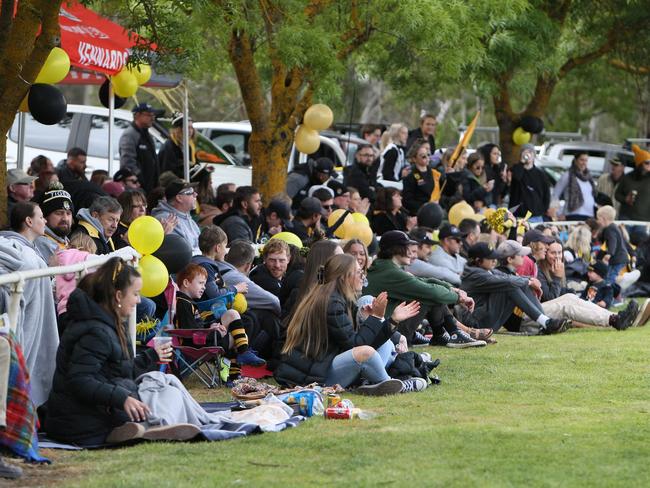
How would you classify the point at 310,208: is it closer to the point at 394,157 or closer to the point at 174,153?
the point at 174,153

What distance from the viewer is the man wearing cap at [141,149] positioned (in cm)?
1781

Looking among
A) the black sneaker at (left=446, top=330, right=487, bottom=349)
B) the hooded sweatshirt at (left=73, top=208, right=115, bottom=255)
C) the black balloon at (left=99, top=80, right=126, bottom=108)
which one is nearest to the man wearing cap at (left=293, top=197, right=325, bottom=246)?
the black sneaker at (left=446, top=330, right=487, bottom=349)

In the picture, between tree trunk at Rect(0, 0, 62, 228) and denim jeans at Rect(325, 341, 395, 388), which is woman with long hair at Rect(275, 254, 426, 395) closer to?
denim jeans at Rect(325, 341, 395, 388)

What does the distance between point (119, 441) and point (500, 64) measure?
14.5 m

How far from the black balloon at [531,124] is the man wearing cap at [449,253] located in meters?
8.23

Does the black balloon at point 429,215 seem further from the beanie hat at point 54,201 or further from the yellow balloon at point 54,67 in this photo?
the beanie hat at point 54,201

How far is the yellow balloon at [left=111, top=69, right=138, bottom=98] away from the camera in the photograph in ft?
55.2

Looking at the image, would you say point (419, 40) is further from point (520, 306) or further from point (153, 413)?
point (153, 413)

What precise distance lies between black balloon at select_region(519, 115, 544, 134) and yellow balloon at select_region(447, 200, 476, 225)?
6003mm

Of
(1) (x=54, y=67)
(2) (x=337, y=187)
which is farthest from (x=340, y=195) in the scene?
(1) (x=54, y=67)

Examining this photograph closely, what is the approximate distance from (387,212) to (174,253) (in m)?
6.56

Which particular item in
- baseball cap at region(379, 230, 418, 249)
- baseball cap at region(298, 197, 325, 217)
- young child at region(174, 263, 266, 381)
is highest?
baseball cap at region(298, 197, 325, 217)

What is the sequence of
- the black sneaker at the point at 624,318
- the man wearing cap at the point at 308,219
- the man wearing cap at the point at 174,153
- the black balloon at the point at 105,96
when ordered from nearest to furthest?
the man wearing cap at the point at 308,219
the black sneaker at the point at 624,318
the man wearing cap at the point at 174,153
the black balloon at the point at 105,96

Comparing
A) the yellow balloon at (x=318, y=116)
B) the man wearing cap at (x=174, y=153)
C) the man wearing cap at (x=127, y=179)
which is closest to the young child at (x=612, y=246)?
the yellow balloon at (x=318, y=116)
